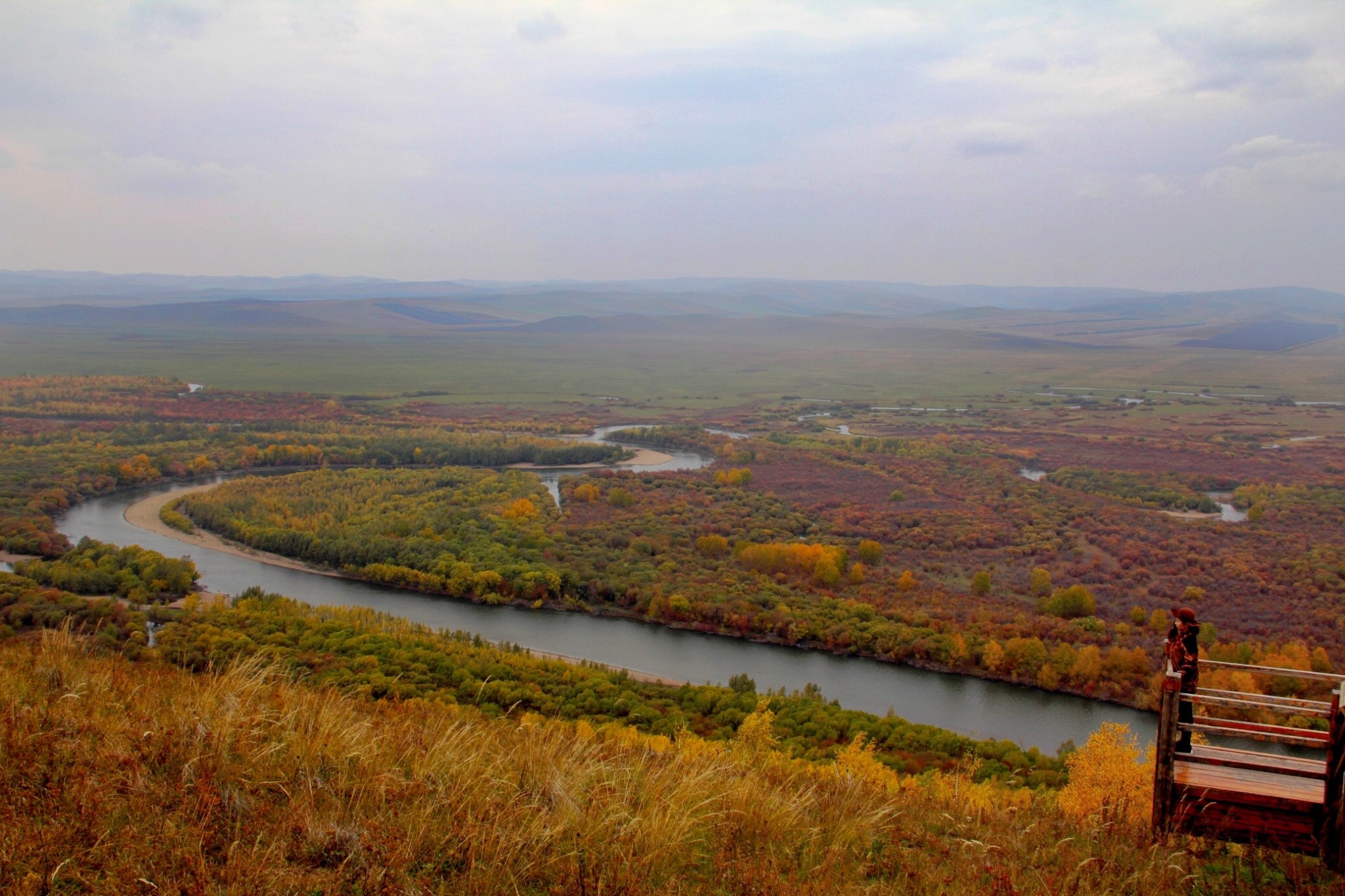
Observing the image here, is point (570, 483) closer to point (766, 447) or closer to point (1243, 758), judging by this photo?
point (766, 447)

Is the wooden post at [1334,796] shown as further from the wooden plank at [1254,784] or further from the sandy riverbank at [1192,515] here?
the sandy riverbank at [1192,515]

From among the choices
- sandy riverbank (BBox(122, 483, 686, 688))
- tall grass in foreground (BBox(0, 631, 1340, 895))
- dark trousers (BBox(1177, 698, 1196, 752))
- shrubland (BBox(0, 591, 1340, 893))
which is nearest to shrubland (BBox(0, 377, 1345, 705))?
sandy riverbank (BBox(122, 483, 686, 688))

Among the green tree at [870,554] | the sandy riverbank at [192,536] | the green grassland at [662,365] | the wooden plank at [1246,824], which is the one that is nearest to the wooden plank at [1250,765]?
the wooden plank at [1246,824]

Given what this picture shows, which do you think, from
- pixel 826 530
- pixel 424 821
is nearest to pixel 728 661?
pixel 826 530

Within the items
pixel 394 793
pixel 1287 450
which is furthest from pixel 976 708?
pixel 1287 450

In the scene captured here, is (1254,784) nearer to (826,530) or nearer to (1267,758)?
(1267,758)
